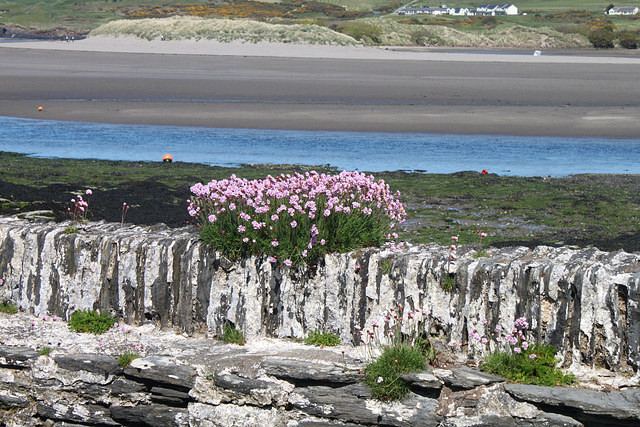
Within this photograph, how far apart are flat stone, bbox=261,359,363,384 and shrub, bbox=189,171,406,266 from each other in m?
0.95

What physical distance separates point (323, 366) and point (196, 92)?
29421mm

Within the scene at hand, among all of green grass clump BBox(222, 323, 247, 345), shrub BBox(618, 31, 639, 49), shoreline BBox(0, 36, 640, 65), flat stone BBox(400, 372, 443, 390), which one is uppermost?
shrub BBox(618, 31, 639, 49)

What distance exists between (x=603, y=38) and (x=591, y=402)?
69.6 m

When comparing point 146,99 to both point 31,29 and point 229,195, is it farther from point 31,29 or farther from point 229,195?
point 31,29

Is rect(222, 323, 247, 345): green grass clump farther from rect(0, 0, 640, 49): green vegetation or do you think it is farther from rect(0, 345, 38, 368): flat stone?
rect(0, 0, 640, 49): green vegetation

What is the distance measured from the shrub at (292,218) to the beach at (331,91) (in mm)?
18893

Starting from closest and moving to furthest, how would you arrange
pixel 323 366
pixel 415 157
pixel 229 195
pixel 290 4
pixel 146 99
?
pixel 323 366 → pixel 229 195 → pixel 415 157 → pixel 146 99 → pixel 290 4

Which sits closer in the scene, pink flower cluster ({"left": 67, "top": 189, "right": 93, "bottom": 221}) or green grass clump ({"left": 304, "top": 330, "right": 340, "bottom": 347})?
green grass clump ({"left": 304, "top": 330, "right": 340, "bottom": 347})

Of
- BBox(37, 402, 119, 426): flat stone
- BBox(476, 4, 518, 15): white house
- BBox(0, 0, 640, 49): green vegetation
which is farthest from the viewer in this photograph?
BBox(476, 4, 518, 15): white house

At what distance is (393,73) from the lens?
41062 millimetres

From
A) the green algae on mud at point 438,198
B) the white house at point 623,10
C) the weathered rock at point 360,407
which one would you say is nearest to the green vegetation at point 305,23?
the white house at point 623,10

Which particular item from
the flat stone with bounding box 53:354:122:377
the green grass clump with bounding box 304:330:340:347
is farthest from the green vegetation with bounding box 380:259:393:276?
the flat stone with bounding box 53:354:122:377

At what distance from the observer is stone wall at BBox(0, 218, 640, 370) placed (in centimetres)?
531

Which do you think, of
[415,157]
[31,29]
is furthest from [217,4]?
[415,157]
